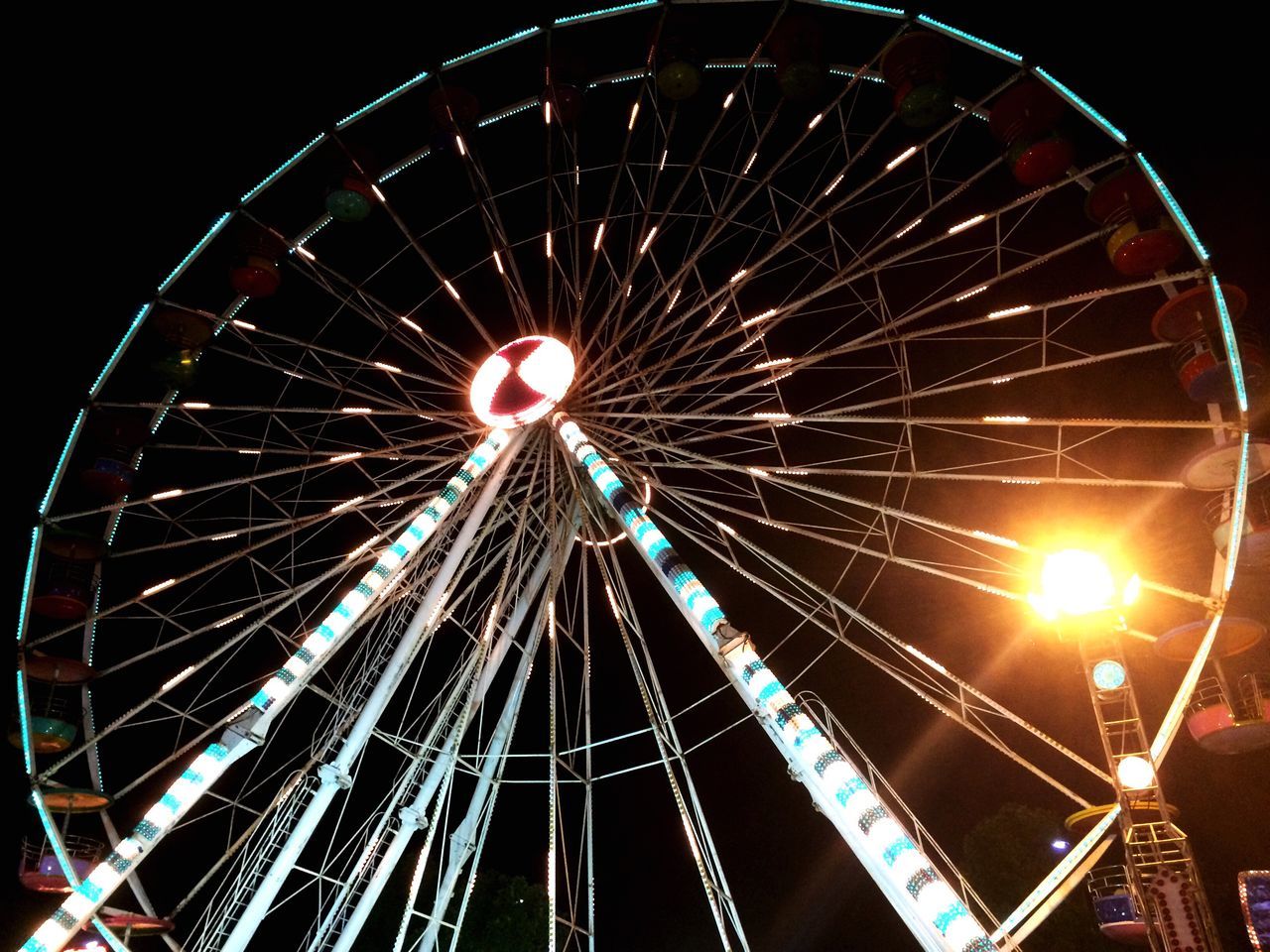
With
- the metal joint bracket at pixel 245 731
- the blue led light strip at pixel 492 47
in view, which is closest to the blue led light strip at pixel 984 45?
the blue led light strip at pixel 492 47

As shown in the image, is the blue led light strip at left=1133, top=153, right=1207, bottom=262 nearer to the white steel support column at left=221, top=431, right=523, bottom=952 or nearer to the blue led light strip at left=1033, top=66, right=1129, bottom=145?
the blue led light strip at left=1033, top=66, right=1129, bottom=145

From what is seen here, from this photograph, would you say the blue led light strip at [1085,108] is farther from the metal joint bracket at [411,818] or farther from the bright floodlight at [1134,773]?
the metal joint bracket at [411,818]

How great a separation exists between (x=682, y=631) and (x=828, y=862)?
859cm

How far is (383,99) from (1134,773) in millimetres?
10980

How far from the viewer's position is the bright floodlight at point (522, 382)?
1026 cm

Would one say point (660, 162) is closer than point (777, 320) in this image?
No

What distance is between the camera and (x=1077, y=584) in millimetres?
7055

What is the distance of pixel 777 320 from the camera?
33.9ft

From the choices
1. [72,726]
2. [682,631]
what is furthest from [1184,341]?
[682,631]

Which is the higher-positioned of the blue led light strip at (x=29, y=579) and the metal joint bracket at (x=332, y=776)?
the blue led light strip at (x=29, y=579)

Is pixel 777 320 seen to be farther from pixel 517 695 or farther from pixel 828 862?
pixel 828 862

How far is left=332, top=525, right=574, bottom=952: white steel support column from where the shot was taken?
356 inches

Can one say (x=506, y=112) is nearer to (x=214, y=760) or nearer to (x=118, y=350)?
(x=118, y=350)

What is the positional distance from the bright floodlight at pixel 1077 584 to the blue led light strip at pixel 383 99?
932 centimetres
